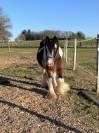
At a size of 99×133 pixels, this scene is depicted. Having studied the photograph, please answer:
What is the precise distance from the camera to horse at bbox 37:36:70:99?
8.89 m

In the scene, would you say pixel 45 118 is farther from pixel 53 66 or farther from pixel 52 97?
pixel 53 66

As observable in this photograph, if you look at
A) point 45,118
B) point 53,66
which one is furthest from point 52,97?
point 45,118

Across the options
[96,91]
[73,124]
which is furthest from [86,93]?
[73,124]

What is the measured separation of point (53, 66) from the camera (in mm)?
9203

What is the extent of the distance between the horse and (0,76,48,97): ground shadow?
395 millimetres

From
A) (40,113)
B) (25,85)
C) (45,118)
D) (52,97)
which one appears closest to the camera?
(45,118)

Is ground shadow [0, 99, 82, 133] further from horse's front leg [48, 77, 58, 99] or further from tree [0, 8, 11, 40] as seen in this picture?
tree [0, 8, 11, 40]

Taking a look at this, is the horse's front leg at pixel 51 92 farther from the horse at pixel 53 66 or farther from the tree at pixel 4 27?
the tree at pixel 4 27

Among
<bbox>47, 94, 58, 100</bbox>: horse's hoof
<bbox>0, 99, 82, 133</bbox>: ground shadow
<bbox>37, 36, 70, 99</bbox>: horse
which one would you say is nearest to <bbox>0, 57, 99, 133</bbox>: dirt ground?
<bbox>0, 99, 82, 133</bbox>: ground shadow

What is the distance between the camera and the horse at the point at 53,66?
8.89 m

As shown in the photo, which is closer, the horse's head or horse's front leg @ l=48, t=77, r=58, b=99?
the horse's head

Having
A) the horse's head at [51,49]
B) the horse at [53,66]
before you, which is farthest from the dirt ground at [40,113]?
the horse's head at [51,49]

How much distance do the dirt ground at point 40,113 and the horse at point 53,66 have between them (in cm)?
25

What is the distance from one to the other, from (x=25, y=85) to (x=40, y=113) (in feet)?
11.3
